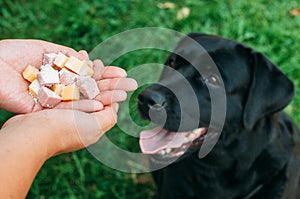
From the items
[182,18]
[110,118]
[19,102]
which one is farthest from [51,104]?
[182,18]

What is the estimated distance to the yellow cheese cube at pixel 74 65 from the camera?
87.0 inches

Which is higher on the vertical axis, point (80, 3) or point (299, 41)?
point (80, 3)

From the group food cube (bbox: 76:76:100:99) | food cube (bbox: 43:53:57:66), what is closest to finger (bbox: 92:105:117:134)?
food cube (bbox: 76:76:100:99)

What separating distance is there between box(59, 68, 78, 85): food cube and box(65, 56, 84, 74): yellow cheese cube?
19 millimetres

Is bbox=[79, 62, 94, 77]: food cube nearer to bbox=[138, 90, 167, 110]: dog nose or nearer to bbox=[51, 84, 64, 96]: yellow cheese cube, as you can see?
bbox=[51, 84, 64, 96]: yellow cheese cube

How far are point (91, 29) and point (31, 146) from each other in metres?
2.17

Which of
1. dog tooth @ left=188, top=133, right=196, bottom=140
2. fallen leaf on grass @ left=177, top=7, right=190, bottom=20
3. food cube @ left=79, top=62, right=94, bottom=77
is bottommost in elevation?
fallen leaf on grass @ left=177, top=7, right=190, bottom=20

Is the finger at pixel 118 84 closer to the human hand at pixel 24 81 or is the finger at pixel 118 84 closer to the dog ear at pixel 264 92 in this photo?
the human hand at pixel 24 81

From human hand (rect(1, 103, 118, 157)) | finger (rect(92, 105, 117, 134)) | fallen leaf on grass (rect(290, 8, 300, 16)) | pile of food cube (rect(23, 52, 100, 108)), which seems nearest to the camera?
human hand (rect(1, 103, 118, 157))

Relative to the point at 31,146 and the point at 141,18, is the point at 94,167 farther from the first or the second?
the point at 31,146

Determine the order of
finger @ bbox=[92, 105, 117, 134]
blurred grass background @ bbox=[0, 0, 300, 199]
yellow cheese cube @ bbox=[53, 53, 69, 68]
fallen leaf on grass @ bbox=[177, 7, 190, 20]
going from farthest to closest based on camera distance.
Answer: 1. fallen leaf on grass @ bbox=[177, 7, 190, 20]
2. blurred grass background @ bbox=[0, 0, 300, 199]
3. yellow cheese cube @ bbox=[53, 53, 69, 68]
4. finger @ bbox=[92, 105, 117, 134]

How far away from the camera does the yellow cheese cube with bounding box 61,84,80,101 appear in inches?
83.6

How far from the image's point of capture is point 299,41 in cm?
385

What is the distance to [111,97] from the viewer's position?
6.85 feet
